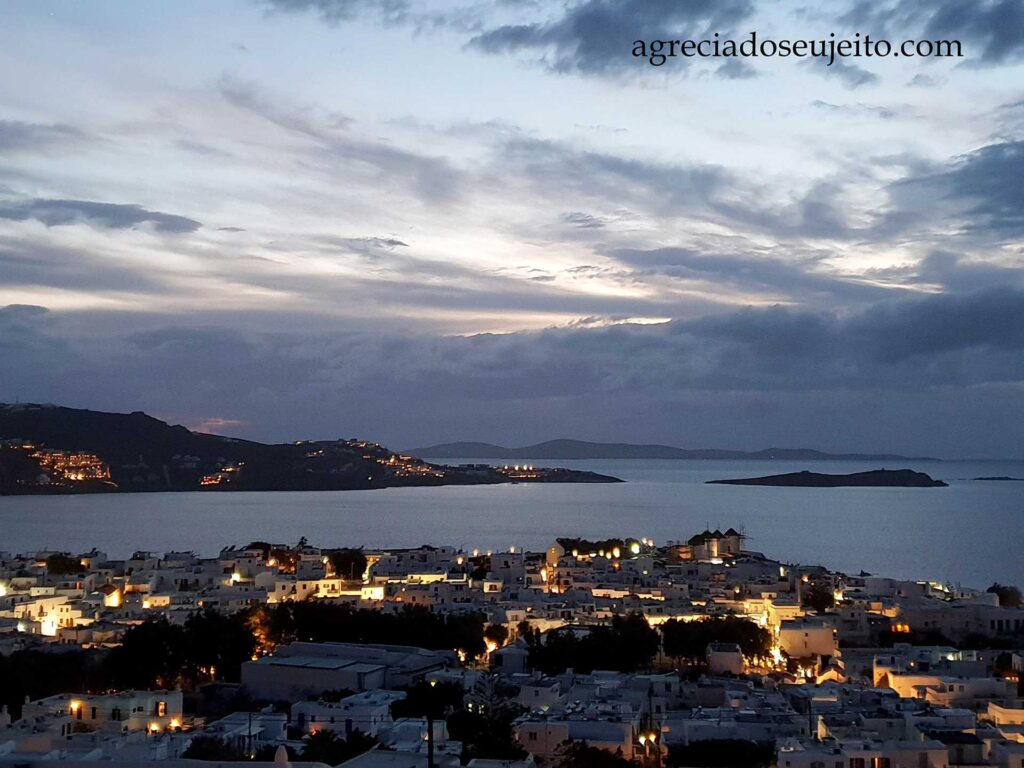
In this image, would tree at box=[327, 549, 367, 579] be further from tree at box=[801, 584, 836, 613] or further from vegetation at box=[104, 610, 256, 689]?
vegetation at box=[104, 610, 256, 689]

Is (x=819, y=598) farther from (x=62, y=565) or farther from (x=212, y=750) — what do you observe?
(x=62, y=565)

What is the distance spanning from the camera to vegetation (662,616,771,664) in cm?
1684

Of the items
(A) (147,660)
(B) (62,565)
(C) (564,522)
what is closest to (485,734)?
(A) (147,660)

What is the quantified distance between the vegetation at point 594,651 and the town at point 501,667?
0.04 metres

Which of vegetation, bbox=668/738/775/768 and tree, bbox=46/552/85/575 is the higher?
vegetation, bbox=668/738/775/768

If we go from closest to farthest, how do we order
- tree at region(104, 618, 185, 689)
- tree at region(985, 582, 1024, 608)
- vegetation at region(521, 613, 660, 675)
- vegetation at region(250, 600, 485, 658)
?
tree at region(104, 618, 185, 689), vegetation at region(521, 613, 660, 675), vegetation at region(250, 600, 485, 658), tree at region(985, 582, 1024, 608)

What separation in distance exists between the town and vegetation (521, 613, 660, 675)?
0.12ft

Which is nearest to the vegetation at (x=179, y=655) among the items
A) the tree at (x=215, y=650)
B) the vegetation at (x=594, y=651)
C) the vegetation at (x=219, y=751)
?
the tree at (x=215, y=650)

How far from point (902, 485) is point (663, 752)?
10305 cm

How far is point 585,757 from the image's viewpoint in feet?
32.1

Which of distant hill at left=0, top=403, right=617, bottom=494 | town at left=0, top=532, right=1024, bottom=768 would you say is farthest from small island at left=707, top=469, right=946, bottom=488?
town at left=0, top=532, right=1024, bottom=768

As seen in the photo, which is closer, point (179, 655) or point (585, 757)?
point (585, 757)

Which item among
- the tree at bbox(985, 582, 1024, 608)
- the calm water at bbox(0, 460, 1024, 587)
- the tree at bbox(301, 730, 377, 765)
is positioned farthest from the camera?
the calm water at bbox(0, 460, 1024, 587)

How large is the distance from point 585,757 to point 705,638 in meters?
7.49
